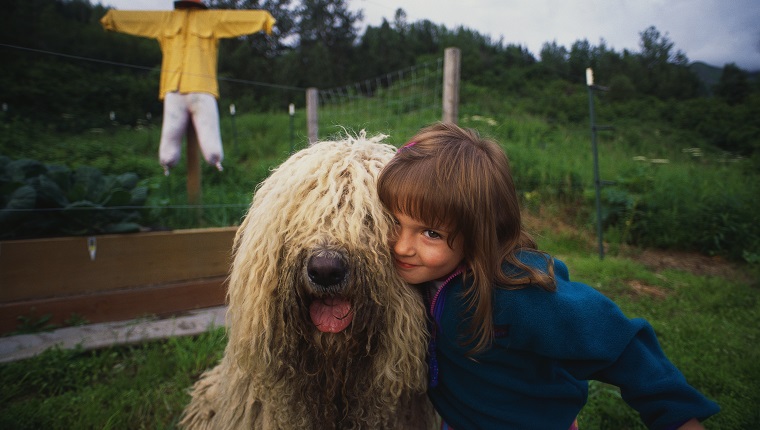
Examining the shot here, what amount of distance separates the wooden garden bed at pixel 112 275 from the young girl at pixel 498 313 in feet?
8.80

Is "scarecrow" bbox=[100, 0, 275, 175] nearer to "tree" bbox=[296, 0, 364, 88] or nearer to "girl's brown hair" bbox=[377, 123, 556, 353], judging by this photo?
"girl's brown hair" bbox=[377, 123, 556, 353]

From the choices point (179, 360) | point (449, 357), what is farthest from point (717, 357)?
point (179, 360)

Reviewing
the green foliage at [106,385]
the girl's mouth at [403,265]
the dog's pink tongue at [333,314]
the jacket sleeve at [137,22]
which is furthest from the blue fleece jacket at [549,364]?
the jacket sleeve at [137,22]

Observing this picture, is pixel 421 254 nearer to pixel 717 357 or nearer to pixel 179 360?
pixel 179 360

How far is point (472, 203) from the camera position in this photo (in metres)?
1.42

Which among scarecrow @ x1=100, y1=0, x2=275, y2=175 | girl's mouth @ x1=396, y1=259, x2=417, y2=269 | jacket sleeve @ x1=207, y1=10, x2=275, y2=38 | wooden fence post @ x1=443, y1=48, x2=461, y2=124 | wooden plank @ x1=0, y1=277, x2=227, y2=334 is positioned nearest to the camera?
girl's mouth @ x1=396, y1=259, x2=417, y2=269

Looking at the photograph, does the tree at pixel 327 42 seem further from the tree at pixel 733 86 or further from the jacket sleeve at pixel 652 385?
the jacket sleeve at pixel 652 385

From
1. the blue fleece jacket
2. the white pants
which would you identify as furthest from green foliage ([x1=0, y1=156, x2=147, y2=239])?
the blue fleece jacket

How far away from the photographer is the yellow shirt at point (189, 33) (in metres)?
3.48

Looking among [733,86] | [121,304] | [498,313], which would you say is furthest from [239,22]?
[733,86]

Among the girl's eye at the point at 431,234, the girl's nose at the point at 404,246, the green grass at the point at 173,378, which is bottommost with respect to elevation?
the green grass at the point at 173,378

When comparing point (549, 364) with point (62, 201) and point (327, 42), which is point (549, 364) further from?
point (327, 42)

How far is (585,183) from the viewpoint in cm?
749

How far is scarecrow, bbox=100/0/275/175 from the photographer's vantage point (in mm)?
3500
